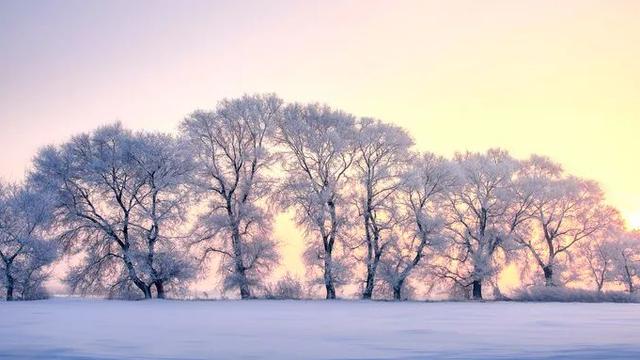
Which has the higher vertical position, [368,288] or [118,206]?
[118,206]

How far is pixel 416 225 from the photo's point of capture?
34.4 meters

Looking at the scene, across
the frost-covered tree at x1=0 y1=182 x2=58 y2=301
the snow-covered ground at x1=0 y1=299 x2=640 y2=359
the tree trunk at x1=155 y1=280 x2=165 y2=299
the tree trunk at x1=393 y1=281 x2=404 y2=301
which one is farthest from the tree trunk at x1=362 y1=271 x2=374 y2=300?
the snow-covered ground at x1=0 y1=299 x2=640 y2=359

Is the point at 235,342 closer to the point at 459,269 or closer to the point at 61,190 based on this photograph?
the point at 61,190

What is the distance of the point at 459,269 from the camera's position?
37.9m

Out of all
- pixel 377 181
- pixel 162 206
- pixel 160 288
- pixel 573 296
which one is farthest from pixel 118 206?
pixel 573 296

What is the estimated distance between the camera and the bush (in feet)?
91.3

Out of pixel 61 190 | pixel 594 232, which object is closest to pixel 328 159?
pixel 61 190

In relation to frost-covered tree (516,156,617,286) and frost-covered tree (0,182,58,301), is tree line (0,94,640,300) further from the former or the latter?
frost-covered tree (516,156,617,286)

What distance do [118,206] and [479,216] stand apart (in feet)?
71.7

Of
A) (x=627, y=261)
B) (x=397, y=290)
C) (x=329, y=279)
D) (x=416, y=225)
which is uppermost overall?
(x=416, y=225)

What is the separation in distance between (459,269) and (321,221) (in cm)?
986

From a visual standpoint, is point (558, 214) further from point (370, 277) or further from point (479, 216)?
point (370, 277)

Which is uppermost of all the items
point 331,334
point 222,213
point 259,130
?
point 259,130

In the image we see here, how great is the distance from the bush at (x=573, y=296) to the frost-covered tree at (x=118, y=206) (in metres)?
17.8
